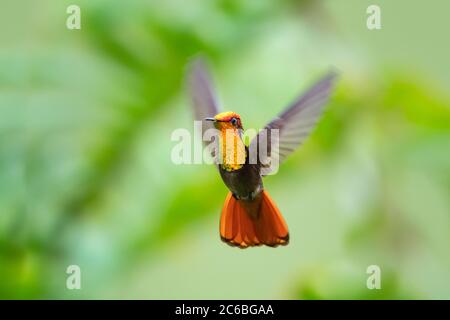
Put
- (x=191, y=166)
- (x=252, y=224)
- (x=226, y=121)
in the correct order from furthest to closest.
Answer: (x=191, y=166)
(x=252, y=224)
(x=226, y=121)

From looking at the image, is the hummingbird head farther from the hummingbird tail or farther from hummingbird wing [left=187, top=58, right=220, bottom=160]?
the hummingbird tail

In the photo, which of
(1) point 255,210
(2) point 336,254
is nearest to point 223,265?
(2) point 336,254

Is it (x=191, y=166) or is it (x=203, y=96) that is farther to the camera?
(x=191, y=166)

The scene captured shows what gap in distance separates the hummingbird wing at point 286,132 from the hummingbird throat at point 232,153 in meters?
0.02

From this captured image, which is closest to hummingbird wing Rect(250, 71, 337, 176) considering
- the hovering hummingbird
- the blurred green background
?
the hovering hummingbird

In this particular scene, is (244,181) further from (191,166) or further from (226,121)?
(191,166)

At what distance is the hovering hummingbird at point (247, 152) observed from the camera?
0.84m

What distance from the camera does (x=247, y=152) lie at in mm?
903

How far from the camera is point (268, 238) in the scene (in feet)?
3.01

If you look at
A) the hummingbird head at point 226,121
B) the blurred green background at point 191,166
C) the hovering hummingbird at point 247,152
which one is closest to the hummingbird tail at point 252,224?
the hovering hummingbird at point 247,152

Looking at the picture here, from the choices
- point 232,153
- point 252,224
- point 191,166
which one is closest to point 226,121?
point 232,153

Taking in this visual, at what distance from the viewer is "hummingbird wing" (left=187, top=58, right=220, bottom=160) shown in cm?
85

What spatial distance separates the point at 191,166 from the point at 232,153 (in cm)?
70
